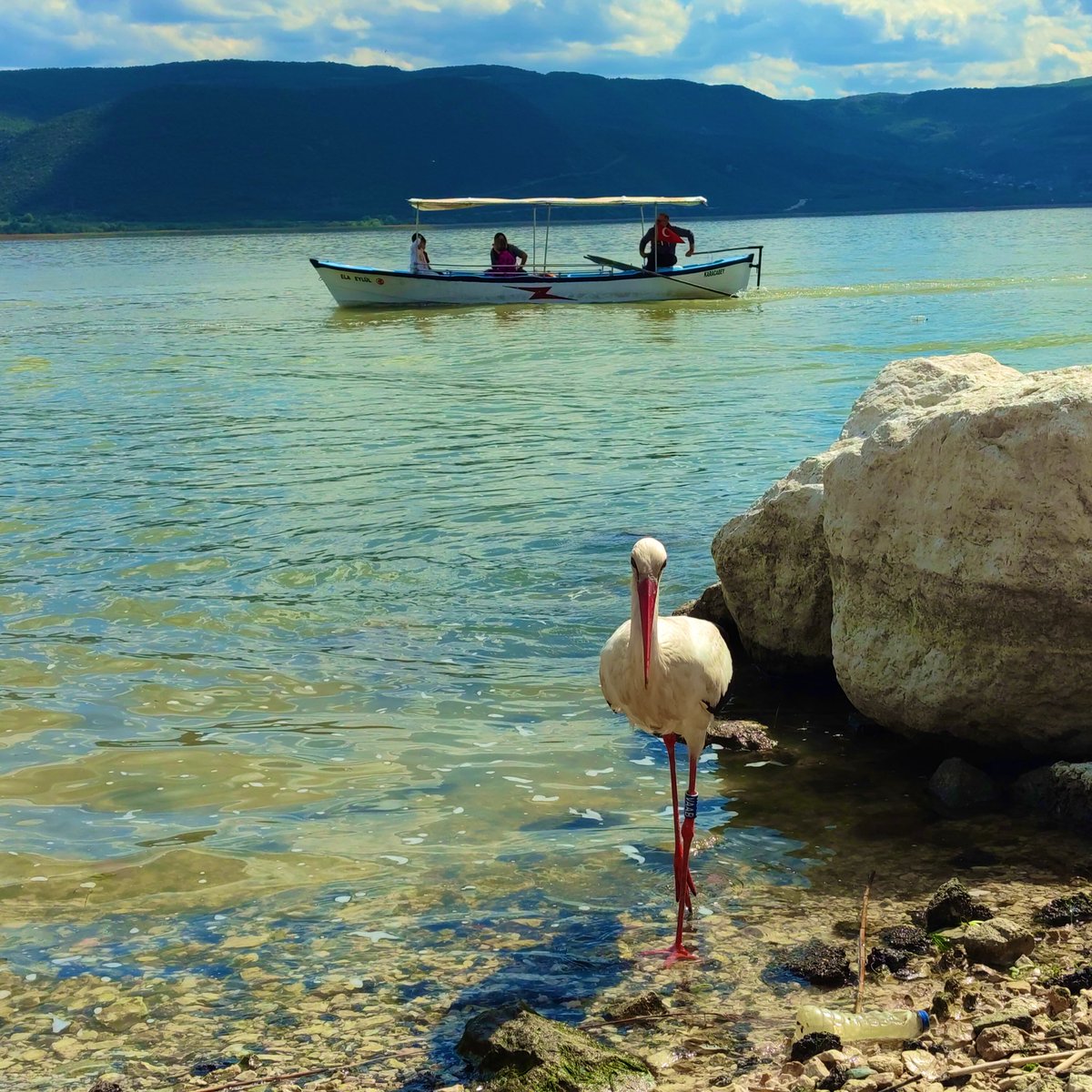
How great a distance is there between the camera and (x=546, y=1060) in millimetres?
4148

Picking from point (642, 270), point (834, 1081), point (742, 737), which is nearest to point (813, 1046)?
point (834, 1081)

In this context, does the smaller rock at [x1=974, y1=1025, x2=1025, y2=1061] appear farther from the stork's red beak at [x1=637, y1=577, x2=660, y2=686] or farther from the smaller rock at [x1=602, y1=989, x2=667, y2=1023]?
the stork's red beak at [x1=637, y1=577, x2=660, y2=686]

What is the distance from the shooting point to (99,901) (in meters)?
5.87

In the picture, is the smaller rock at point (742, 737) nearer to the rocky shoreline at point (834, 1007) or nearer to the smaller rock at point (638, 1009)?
the rocky shoreline at point (834, 1007)

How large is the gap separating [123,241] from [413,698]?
402ft

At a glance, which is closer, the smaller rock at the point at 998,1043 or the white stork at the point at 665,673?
the smaller rock at the point at 998,1043

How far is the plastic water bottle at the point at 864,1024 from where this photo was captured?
14.1ft

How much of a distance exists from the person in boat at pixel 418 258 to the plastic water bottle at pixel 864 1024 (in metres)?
35.3

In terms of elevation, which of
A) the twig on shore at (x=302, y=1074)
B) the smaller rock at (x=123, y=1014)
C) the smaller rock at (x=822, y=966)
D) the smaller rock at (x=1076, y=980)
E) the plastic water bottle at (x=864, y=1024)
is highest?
the smaller rock at (x=1076, y=980)

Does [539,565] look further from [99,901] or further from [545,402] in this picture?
[545,402]

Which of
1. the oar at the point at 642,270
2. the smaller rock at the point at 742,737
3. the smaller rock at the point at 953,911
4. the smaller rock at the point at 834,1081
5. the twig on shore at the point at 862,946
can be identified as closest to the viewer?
the smaller rock at the point at 834,1081

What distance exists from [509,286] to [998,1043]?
114ft

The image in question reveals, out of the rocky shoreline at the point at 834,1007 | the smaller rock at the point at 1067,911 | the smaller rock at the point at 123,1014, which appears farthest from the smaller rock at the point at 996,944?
the smaller rock at the point at 123,1014

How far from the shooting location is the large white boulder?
20.2 feet
